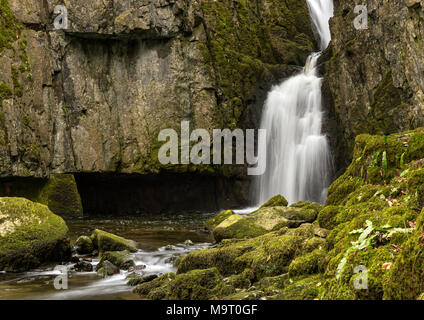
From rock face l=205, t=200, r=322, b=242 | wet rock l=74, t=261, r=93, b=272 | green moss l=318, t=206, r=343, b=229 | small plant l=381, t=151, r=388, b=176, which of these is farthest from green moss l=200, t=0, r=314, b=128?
green moss l=318, t=206, r=343, b=229

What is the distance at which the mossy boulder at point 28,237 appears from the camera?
9.62m

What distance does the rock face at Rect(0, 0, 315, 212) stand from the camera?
798 inches

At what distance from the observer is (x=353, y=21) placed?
21.4 m

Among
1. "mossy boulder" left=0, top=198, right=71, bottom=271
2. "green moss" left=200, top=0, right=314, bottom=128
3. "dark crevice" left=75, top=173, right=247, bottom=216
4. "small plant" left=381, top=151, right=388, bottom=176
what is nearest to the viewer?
"small plant" left=381, top=151, right=388, bottom=176

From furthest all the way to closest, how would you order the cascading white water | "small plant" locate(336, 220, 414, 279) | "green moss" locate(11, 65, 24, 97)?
the cascading white water → "green moss" locate(11, 65, 24, 97) → "small plant" locate(336, 220, 414, 279)

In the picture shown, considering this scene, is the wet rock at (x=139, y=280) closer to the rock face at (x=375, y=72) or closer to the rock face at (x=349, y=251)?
the rock face at (x=349, y=251)

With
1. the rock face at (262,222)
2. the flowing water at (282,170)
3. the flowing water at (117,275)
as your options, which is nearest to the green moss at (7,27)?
the flowing water at (282,170)

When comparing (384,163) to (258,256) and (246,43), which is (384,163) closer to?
(258,256)

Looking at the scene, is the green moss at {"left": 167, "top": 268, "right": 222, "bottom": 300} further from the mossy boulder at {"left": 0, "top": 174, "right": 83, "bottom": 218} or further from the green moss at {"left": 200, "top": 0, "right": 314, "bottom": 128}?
the green moss at {"left": 200, "top": 0, "right": 314, "bottom": 128}

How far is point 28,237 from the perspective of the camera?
994 cm

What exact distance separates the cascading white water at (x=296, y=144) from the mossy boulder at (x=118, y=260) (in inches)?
568

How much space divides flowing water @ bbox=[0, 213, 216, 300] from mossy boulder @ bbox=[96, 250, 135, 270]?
25 centimetres

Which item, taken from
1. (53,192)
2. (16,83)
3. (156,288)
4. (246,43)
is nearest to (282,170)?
(246,43)
